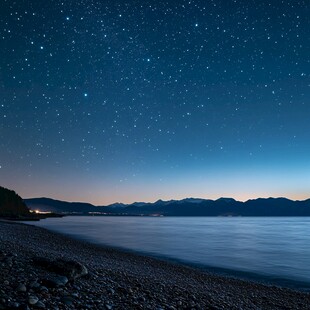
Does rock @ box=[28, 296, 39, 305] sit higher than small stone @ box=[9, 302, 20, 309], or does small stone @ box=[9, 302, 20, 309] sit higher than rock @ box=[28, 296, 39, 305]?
small stone @ box=[9, 302, 20, 309]

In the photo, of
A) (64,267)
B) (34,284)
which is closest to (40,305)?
(34,284)

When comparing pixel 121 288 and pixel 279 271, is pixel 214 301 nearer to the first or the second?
pixel 121 288

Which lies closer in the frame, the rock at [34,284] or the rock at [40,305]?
the rock at [40,305]

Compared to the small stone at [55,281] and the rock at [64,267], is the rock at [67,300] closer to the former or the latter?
the small stone at [55,281]

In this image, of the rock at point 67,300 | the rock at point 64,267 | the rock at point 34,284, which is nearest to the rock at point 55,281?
the rock at point 34,284

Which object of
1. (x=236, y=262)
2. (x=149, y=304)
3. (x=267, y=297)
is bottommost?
(x=236, y=262)

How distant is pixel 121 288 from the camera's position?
25.2ft

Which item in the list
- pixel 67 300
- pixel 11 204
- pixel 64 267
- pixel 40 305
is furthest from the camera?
pixel 11 204

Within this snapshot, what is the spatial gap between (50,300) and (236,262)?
22288 millimetres

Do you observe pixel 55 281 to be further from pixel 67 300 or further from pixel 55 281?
pixel 67 300

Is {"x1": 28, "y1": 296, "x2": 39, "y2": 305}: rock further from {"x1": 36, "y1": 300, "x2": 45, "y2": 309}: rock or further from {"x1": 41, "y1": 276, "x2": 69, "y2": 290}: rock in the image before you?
{"x1": 41, "y1": 276, "x2": 69, "y2": 290}: rock

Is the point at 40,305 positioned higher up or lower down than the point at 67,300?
higher up

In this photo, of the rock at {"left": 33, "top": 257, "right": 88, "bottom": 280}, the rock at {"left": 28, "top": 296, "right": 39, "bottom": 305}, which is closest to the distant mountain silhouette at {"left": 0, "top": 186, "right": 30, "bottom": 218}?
the rock at {"left": 33, "top": 257, "right": 88, "bottom": 280}

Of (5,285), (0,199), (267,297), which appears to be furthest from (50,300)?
(0,199)
